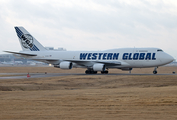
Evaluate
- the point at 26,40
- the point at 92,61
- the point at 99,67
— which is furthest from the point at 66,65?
the point at 26,40

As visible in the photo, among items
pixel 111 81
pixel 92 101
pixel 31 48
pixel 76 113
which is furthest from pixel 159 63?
pixel 76 113

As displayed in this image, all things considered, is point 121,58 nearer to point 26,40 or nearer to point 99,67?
point 99,67

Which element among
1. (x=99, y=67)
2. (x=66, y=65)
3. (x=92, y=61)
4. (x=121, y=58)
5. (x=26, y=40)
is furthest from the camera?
(x=26, y=40)

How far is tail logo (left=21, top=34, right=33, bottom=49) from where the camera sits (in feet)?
164

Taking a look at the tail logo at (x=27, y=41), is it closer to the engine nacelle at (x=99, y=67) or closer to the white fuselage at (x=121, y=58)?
the white fuselage at (x=121, y=58)

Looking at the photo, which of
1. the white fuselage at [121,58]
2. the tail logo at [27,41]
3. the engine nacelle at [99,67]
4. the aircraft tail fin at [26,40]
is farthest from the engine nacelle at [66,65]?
the tail logo at [27,41]

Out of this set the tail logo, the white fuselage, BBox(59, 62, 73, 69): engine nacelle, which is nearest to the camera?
the white fuselage

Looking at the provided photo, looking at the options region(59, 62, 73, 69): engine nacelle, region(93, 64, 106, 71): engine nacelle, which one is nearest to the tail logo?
region(59, 62, 73, 69): engine nacelle

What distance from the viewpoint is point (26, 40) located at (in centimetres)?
5003

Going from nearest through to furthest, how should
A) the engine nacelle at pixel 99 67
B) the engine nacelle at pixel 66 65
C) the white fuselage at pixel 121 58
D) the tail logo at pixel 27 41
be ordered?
the white fuselage at pixel 121 58
the engine nacelle at pixel 99 67
the engine nacelle at pixel 66 65
the tail logo at pixel 27 41

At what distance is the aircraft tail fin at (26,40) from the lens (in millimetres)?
49969

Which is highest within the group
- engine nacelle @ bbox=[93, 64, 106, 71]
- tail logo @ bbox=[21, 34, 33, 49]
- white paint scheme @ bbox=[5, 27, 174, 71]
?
tail logo @ bbox=[21, 34, 33, 49]

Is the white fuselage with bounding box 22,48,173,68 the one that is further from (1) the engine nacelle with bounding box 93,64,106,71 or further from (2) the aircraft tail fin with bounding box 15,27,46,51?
(2) the aircraft tail fin with bounding box 15,27,46,51

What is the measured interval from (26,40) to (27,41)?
0.90 ft
